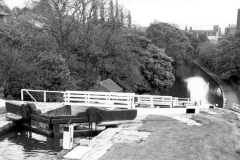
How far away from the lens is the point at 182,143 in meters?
13.0

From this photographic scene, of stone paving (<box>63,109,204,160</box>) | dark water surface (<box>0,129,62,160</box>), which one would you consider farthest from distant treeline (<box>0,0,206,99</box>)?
stone paving (<box>63,109,204,160</box>)

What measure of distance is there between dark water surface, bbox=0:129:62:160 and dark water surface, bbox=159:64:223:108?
39011 mm

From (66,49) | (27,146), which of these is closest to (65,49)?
(66,49)

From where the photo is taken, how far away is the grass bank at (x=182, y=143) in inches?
455

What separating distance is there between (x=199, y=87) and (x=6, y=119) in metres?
53.4

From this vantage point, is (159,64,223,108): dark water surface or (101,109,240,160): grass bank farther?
(159,64,223,108): dark water surface

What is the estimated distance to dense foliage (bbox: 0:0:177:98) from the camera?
24.4 metres

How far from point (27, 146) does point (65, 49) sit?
70.2 ft

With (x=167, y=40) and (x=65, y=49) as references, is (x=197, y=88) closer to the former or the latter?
(x=167, y=40)

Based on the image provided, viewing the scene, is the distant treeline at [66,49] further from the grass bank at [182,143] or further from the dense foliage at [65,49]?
the grass bank at [182,143]

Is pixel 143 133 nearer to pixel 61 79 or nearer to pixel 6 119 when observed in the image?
pixel 6 119

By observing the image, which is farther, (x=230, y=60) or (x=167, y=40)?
(x=167, y=40)

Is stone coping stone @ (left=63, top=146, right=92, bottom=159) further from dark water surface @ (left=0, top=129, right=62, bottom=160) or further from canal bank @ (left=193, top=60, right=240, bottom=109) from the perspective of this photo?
canal bank @ (left=193, top=60, right=240, bottom=109)

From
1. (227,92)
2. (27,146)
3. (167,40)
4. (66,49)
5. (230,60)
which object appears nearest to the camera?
(27,146)
